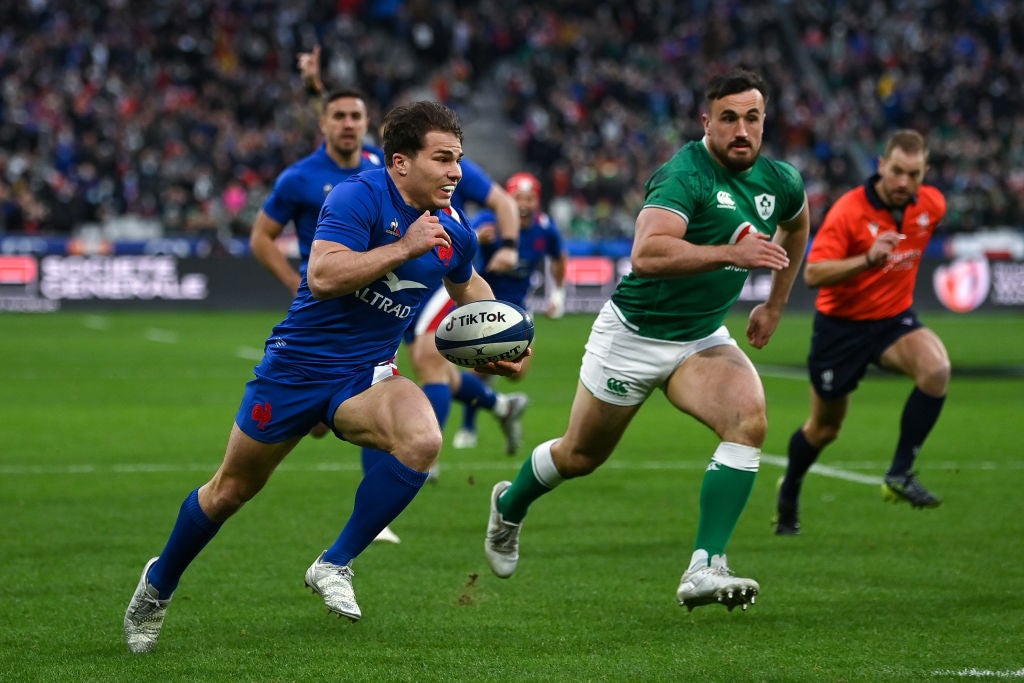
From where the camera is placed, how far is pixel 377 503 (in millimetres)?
6027

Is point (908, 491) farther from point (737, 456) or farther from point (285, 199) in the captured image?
point (285, 199)

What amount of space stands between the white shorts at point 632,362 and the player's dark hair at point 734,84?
1123 millimetres

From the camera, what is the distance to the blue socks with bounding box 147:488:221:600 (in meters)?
6.03

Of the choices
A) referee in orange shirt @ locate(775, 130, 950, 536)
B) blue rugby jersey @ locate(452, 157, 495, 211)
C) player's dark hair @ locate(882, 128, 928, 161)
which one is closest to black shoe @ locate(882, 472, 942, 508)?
referee in orange shirt @ locate(775, 130, 950, 536)

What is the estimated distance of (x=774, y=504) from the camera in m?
10.2

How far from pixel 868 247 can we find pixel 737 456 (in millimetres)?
3250

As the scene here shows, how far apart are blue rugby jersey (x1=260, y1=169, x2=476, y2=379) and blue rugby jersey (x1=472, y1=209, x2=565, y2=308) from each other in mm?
6373

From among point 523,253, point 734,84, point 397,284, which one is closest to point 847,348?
point 734,84

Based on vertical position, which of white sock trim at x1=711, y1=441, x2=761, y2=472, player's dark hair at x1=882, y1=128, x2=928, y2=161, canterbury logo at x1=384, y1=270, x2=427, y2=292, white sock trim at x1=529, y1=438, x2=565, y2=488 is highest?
player's dark hair at x1=882, y1=128, x2=928, y2=161

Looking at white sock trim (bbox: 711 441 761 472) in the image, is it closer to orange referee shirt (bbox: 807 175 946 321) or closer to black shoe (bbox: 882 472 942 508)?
black shoe (bbox: 882 472 942 508)

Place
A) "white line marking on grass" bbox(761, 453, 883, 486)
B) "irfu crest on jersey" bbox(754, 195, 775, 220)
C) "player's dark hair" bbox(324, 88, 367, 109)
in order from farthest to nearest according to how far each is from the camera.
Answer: "white line marking on grass" bbox(761, 453, 883, 486) → "player's dark hair" bbox(324, 88, 367, 109) → "irfu crest on jersey" bbox(754, 195, 775, 220)

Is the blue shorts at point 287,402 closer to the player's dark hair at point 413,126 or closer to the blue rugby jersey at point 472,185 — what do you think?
the player's dark hair at point 413,126

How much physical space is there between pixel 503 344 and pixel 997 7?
39539 millimetres

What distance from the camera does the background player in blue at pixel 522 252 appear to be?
13000mm
